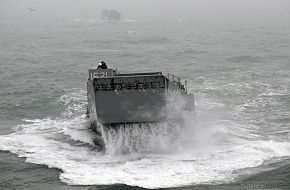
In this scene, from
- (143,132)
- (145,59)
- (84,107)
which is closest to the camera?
(143,132)

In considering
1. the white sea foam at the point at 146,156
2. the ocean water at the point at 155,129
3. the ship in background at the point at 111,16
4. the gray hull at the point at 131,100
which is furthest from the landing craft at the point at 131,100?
the ship in background at the point at 111,16

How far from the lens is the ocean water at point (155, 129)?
79.3ft

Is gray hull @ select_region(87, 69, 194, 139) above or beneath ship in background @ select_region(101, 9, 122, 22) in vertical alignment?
beneath

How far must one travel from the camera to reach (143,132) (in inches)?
1081

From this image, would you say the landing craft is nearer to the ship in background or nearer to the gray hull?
the gray hull

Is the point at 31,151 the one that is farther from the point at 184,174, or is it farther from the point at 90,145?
the point at 184,174

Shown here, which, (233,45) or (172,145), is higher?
(233,45)

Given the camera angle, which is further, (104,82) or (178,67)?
(178,67)

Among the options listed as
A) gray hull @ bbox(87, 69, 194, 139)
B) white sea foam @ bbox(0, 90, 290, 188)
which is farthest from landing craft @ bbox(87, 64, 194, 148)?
white sea foam @ bbox(0, 90, 290, 188)

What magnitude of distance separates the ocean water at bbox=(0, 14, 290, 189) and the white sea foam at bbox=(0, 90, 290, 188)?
0.05 metres

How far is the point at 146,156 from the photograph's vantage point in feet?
88.1

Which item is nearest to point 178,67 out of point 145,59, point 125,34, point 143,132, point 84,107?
point 145,59

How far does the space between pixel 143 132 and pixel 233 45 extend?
52.6 m

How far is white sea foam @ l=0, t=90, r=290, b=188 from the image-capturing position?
23828 millimetres
